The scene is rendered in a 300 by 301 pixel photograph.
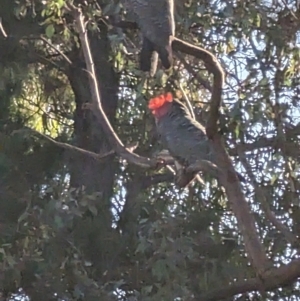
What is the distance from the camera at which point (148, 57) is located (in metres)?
2.51

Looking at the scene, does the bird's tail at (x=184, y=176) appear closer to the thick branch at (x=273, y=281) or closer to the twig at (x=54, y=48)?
the thick branch at (x=273, y=281)

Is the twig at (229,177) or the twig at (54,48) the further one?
the twig at (54,48)

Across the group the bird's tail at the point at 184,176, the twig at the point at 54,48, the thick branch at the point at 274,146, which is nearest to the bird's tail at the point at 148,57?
the bird's tail at the point at 184,176

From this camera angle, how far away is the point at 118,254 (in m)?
3.65

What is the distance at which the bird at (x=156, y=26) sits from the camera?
2.24 meters

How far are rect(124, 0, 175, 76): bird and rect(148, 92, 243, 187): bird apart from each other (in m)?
0.26

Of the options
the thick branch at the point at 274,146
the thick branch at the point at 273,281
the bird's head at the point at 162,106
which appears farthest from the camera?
the thick branch at the point at 274,146

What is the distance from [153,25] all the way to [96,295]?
1379mm

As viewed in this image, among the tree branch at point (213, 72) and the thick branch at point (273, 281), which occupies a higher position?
the tree branch at point (213, 72)

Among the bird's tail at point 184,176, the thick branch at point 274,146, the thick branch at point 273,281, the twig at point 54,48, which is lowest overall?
the thick branch at point 273,281

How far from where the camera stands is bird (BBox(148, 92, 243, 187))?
244cm

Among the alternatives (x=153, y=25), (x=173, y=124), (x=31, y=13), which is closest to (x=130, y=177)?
(x=31, y=13)

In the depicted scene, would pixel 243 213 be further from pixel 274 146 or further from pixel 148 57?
pixel 274 146

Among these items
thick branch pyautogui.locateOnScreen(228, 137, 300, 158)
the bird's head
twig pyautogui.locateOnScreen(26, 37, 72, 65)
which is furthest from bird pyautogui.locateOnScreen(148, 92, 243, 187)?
twig pyautogui.locateOnScreen(26, 37, 72, 65)
